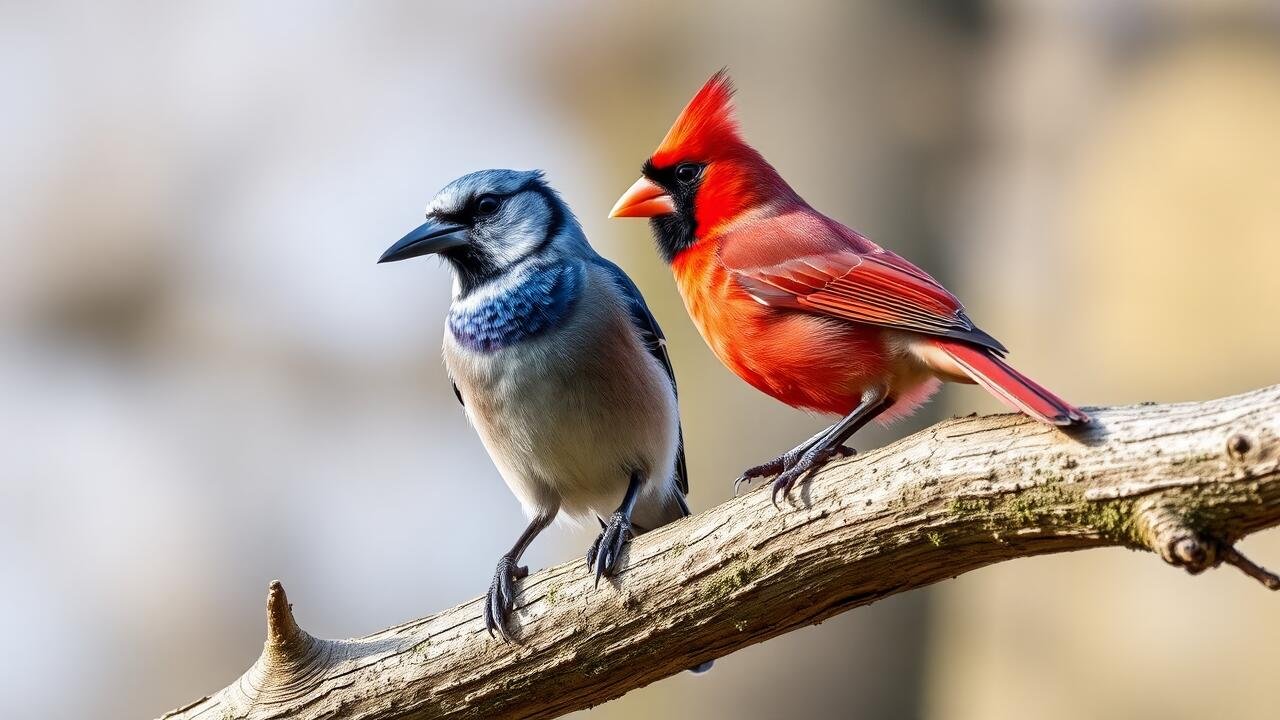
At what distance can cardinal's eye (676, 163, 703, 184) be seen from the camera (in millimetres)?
3730

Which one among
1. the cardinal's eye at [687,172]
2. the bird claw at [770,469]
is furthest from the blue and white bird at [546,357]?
the bird claw at [770,469]

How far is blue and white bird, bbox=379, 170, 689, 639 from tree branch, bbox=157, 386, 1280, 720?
1.42 ft

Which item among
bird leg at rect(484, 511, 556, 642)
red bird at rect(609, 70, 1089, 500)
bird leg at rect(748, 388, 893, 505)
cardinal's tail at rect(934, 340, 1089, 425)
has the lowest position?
bird leg at rect(484, 511, 556, 642)

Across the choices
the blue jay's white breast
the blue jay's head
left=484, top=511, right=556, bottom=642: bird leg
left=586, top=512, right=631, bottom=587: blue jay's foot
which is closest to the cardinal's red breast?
the blue jay's white breast

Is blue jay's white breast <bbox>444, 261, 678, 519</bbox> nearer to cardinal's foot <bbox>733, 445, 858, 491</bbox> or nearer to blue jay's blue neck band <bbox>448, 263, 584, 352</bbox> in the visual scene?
blue jay's blue neck band <bbox>448, 263, 584, 352</bbox>

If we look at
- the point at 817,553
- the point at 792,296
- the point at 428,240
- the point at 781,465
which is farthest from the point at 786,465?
the point at 428,240

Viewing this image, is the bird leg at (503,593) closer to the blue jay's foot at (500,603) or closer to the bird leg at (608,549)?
the blue jay's foot at (500,603)

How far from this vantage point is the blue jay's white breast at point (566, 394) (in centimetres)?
382

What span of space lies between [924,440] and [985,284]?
15.4ft

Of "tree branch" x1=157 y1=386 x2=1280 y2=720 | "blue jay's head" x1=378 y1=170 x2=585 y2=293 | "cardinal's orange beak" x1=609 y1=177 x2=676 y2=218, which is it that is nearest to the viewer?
"tree branch" x1=157 y1=386 x2=1280 y2=720

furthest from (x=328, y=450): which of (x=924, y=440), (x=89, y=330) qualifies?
(x=924, y=440)

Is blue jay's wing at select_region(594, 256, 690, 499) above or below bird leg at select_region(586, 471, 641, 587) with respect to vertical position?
above

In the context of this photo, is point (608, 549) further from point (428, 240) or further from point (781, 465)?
point (428, 240)

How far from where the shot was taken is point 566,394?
3.83 metres
